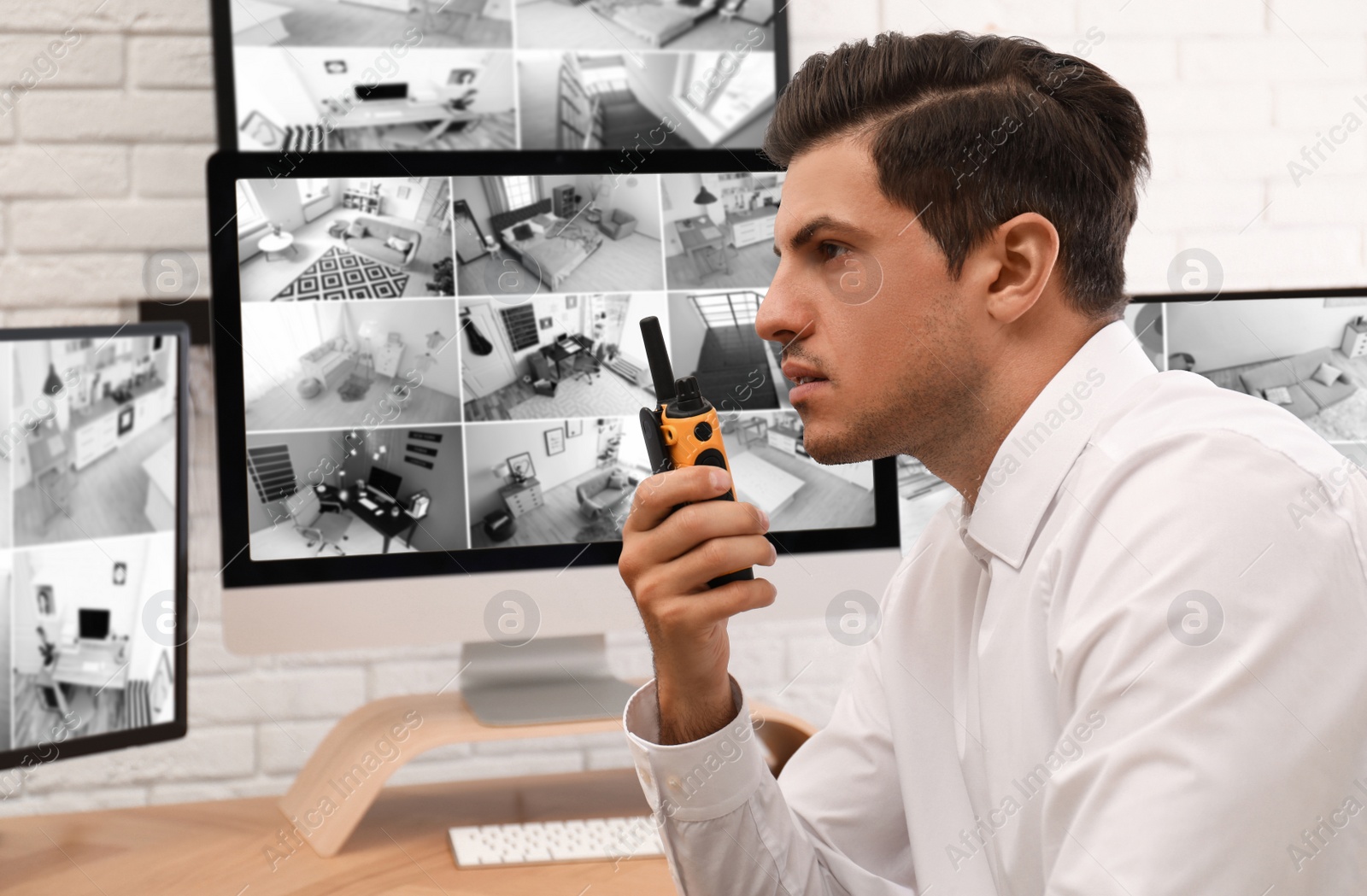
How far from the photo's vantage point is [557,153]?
1.06 metres

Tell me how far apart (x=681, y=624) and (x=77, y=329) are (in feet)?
2.10

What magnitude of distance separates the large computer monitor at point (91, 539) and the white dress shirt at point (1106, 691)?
501 mm

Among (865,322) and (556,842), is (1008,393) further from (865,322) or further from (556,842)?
(556,842)

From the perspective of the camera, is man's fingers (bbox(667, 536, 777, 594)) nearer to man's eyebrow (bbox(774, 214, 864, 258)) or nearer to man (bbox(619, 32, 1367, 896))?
man (bbox(619, 32, 1367, 896))

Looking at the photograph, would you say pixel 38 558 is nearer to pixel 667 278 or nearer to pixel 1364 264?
pixel 667 278

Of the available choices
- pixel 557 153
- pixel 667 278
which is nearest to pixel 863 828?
pixel 667 278

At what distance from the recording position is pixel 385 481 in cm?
102

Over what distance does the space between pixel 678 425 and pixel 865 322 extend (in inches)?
6.9

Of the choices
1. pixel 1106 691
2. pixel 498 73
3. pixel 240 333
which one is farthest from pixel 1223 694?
pixel 498 73

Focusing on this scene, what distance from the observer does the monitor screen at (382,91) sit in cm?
135

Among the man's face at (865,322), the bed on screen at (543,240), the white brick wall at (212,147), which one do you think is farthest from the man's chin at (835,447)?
the white brick wall at (212,147)

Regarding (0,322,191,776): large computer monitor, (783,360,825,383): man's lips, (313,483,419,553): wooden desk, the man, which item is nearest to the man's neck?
the man

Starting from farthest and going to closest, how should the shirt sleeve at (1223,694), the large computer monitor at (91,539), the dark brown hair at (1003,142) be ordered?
the large computer monitor at (91,539), the dark brown hair at (1003,142), the shirt sleeve at (1223,694)

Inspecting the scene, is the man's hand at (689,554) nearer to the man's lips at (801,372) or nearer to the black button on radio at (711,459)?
the black button on radio at (711,459)
